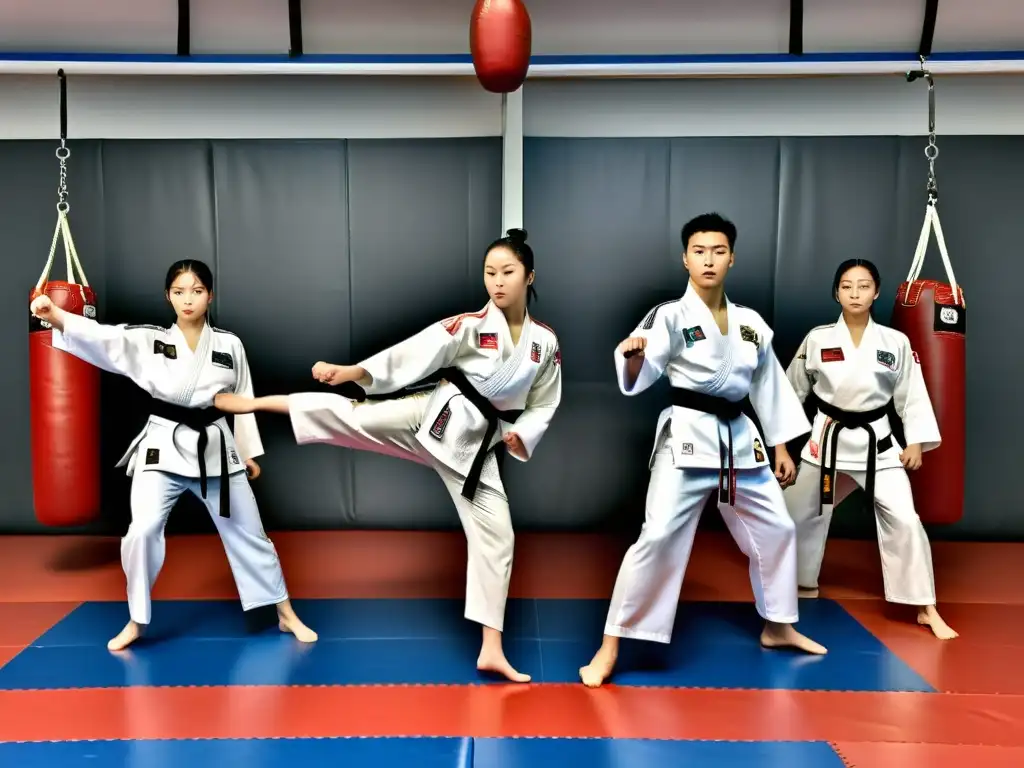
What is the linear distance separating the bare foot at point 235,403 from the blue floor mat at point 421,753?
1029mm

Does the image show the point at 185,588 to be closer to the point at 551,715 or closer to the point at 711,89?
the point at 551,715

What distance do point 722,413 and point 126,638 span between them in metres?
2.28

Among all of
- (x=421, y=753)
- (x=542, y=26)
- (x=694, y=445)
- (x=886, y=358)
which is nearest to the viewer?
(x=421, y=753)

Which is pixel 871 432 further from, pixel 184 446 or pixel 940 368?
pixel 184 446

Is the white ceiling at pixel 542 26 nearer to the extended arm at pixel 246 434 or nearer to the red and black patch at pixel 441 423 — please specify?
the extended arm at pixel 246 434

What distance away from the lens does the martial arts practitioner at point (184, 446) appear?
2.83 meters

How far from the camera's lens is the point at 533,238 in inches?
165

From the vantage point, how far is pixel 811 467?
330cm

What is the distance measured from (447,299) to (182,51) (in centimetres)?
172

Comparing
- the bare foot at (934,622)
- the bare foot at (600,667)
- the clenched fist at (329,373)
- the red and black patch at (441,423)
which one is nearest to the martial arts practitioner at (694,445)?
the bare foot at (600,667)

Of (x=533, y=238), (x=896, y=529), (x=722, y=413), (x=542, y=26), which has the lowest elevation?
(x=896, y=529)

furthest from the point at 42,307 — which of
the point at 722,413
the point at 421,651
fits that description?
the point at 722,413

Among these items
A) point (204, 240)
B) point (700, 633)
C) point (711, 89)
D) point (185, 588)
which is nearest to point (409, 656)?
point (700, 633)

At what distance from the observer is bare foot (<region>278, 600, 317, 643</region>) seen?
2920 millimetres
